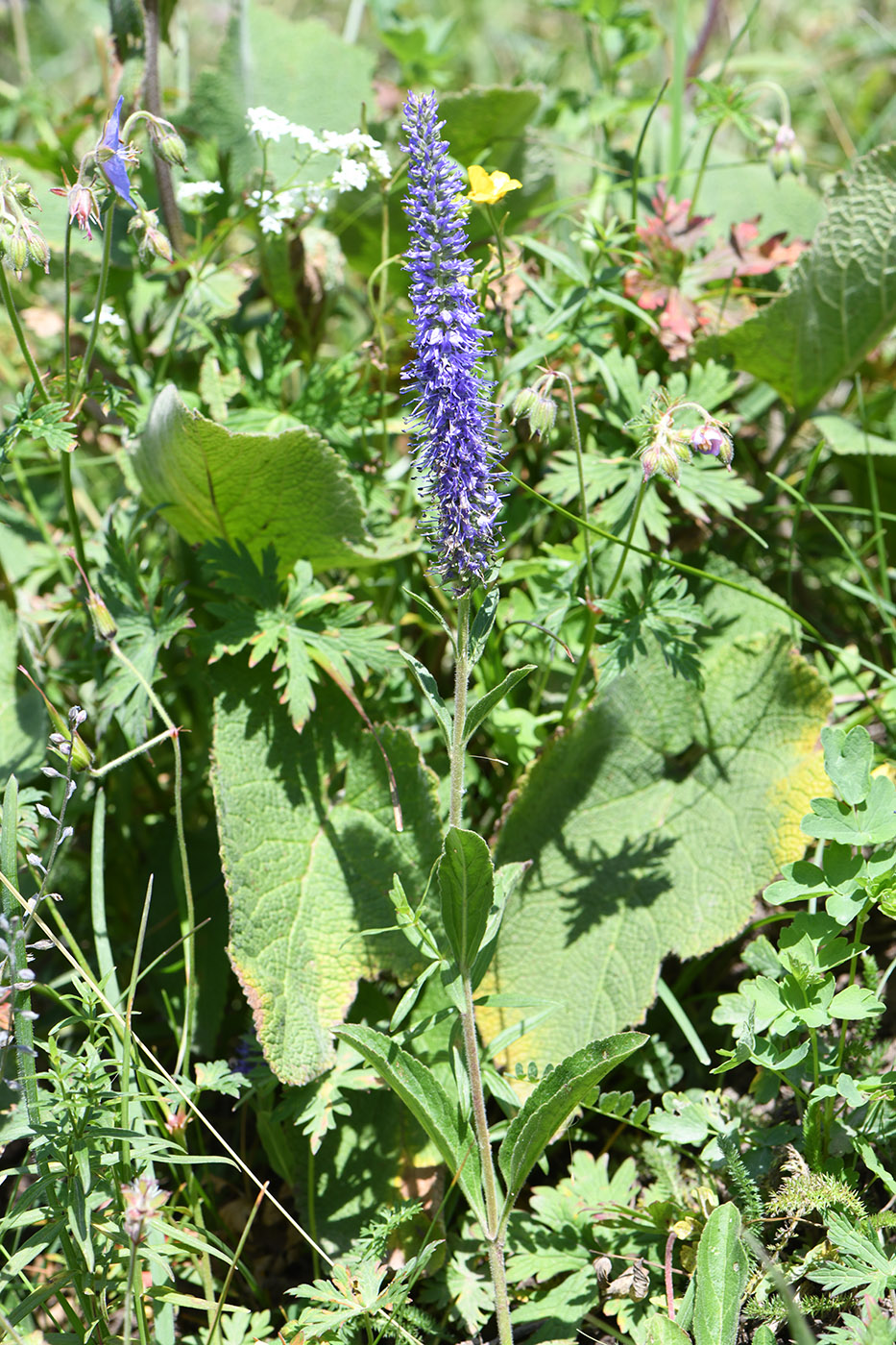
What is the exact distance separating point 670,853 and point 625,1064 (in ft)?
1.25

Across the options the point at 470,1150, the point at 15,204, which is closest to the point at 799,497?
the point at 470,1150

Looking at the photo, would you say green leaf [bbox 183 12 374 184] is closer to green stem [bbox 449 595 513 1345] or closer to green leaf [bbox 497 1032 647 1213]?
green stem [bbox 449 595 513 1345]

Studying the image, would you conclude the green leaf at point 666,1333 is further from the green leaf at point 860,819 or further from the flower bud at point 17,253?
the flower bud at point 17,253

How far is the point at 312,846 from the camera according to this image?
2002mm

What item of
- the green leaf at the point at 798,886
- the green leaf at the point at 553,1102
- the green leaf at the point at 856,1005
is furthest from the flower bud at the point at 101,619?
the green leaf at the point at 856,1005

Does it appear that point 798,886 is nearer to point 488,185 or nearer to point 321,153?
point 488,185

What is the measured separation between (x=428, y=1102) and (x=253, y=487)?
1.10m

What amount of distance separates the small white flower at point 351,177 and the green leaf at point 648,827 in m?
1.03

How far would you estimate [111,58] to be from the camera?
239 cm

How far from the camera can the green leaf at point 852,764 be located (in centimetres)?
164

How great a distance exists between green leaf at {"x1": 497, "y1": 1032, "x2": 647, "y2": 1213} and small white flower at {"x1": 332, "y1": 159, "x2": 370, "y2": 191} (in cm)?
154

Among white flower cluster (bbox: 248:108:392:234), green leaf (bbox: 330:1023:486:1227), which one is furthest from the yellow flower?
green leaf (bbox: 330:1023:486:1227)

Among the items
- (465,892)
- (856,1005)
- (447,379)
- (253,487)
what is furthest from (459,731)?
(253,487)

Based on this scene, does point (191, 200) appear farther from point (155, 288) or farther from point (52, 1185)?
point (52, 1185)
